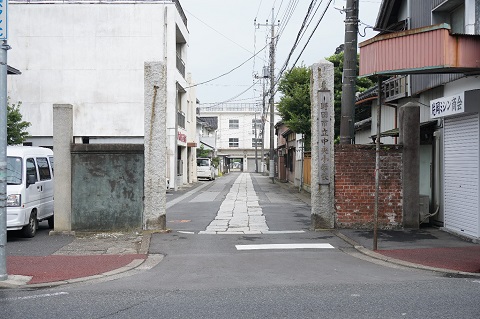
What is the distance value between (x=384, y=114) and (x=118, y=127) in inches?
662

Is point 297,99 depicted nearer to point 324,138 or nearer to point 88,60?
point 88,60

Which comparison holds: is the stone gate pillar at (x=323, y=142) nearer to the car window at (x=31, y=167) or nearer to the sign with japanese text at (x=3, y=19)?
the car window at (x=31, y=167)

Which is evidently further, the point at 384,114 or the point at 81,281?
the point at 384,114

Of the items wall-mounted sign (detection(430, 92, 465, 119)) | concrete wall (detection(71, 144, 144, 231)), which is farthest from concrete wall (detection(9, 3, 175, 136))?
wall-mounted sign (detection(430, 92, 465, 119))

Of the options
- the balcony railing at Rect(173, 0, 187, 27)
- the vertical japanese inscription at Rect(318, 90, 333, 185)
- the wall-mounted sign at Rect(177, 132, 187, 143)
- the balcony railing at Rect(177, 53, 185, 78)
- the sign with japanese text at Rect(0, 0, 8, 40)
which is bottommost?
the vertical japanese inscription at Rect(318, 90, 333, 185)

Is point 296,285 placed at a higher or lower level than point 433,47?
lower

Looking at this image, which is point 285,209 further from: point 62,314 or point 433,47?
point 62,314

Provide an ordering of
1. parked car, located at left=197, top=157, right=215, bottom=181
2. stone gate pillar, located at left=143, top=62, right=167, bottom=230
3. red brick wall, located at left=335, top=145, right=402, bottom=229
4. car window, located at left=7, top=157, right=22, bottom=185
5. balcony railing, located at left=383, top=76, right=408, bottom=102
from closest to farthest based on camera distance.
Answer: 1. car window, located at left=7, top=157, right=22, bottom=185
2. stone gate pillar, located at left=143, top=62, right=167, bottom=230
3. red brick wall, located at left=335, top=145, right=402, bottom=229
4. balcony railing, located at left=383, top=76, right=408, bottom=102
5. parked car, located at left=197, top=157, right=215, bottom=181

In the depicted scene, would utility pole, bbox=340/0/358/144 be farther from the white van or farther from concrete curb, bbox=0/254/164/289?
the white van

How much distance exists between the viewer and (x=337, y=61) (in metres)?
25.5

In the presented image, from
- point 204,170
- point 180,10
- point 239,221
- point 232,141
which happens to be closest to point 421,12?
point 239,221

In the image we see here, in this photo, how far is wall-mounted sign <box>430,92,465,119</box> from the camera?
11.4 metres

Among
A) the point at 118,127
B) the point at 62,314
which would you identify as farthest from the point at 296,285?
the point at 118,127

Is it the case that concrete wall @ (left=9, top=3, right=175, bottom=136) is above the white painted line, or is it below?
above
